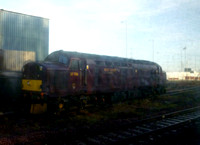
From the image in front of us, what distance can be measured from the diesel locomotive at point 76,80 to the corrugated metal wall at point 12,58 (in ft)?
22.0

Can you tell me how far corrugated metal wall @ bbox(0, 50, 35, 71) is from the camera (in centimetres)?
1758

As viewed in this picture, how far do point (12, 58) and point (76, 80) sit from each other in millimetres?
9700

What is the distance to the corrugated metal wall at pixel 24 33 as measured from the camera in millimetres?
20562

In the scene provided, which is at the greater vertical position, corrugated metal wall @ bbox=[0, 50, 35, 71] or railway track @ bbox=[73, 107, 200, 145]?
Result: corrugated metal wall @ bbox=[0, 50, 35, 71]

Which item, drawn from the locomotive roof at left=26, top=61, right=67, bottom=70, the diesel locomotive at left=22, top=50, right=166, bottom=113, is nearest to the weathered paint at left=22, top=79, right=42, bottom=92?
the diesel locomotive at left=22, top=50, right=166, bottom=113

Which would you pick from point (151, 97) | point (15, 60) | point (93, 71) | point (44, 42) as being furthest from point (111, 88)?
point (44, 42)

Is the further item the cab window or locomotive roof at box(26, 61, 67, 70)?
the cab window

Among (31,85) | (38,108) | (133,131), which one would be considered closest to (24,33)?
(31,85)

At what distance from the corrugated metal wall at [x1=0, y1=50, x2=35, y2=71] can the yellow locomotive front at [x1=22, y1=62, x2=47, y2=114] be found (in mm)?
7007

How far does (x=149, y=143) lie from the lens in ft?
22.4

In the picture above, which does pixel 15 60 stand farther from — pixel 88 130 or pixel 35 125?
pixel 88 130

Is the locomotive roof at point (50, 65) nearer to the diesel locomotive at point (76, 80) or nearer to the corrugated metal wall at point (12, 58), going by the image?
the diesel locomotive at point (76, 80)

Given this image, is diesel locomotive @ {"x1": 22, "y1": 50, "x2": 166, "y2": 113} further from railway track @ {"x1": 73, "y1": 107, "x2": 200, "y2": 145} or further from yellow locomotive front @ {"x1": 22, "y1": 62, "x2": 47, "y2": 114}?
railway track @ {"x1": 73, "y1": 107, "x2": 200, "y2": 145}

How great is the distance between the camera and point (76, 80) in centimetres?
1184
